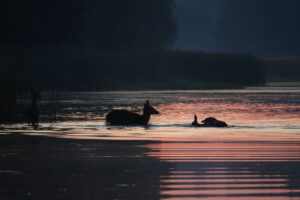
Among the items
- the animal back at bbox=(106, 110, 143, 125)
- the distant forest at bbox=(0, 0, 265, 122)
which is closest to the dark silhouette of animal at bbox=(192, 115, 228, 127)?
the animal back at bbox=(106, 110, 143, 125)

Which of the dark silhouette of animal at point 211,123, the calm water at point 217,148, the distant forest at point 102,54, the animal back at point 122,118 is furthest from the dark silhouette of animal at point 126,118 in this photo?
the distant forest at point 102,54

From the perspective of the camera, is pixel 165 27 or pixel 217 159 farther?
pixel 165 27

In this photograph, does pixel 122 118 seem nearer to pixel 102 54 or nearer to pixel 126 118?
pixel 126 118

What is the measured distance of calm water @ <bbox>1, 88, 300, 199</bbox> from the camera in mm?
15852

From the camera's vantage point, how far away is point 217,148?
76.5 ft

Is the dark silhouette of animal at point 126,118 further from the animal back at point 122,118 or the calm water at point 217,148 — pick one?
the calm water at point 217,148

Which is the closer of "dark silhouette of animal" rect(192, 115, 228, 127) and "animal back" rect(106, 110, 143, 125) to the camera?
"dark silhouette of animal" rect(192, 115, 228, 127)

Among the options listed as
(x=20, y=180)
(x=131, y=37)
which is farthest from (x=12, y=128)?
(x=131, y=37)

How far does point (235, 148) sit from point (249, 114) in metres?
19.0

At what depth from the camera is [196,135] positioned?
28359 mm

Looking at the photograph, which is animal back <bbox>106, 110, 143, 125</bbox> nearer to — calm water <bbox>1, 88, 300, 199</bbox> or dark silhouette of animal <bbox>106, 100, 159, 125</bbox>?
dark silhouette of animal <bbox>106, 100, 159, 125</bbox>

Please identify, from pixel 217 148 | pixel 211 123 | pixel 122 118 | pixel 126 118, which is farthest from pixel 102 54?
pixel 217 148

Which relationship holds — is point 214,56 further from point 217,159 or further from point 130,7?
point 217,159

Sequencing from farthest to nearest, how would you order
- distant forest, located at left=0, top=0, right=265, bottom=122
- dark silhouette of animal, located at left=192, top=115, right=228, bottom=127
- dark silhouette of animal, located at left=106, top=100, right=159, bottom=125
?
1. distant forest, located at left=0, top=0, right=265, bottom=122
2. dark silhouette of animal, located at left=106, top=100, right=159, bottom=125
3. dark silhouette of animal, located at left=192, top=115, right=228, bottom=127
